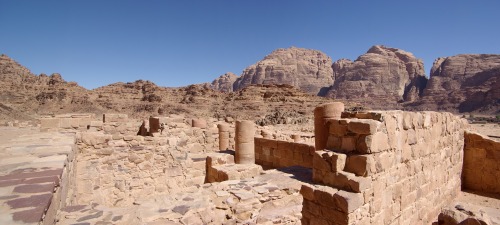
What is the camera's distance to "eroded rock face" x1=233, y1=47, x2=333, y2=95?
112 metres

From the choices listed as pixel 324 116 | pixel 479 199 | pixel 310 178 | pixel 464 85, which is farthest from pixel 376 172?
pixel 464 85

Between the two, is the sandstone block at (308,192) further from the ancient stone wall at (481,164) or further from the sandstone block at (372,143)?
the ancient stone wall at (481,164)

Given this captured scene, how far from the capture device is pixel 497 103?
58531 mm

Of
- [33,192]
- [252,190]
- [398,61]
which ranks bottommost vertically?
[252,190]

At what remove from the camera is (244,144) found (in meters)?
8.75

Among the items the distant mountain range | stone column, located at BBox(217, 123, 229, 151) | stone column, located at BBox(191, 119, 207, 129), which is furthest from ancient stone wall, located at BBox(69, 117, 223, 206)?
the distant mountain range

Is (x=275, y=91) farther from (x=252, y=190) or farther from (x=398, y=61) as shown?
(x=398, y=61)

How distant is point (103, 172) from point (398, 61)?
114561 millimetres

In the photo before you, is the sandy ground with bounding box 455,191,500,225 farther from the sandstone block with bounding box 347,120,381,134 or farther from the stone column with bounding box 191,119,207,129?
the stone column with bounding box 191,119,207,129

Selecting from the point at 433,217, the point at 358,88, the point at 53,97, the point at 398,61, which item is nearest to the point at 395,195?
the point at 433,217

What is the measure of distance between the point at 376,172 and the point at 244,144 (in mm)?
5622

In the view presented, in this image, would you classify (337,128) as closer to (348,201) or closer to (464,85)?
(348,201)

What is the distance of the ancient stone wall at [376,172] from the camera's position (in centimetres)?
335

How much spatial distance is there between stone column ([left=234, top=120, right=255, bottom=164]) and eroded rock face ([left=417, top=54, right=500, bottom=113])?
71320 millimetres
